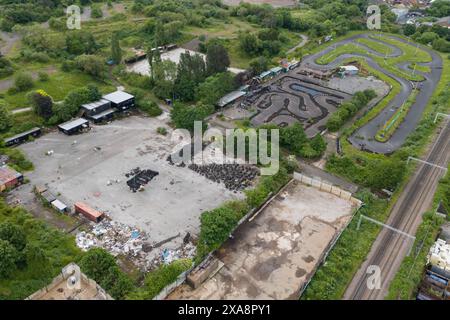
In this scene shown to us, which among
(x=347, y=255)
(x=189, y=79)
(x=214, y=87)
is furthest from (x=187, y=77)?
(x=347, y=255)

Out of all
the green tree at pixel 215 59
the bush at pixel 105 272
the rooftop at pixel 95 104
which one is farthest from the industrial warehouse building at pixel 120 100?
the bush at pixel 105 272

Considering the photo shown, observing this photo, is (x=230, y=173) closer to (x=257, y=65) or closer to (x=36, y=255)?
(x=36, y=255)

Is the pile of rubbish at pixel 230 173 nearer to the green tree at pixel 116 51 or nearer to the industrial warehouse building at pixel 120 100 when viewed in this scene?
the industrial warehouse building at pixel 120 100

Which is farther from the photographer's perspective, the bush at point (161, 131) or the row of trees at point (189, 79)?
the row of trees at point (189, 79)

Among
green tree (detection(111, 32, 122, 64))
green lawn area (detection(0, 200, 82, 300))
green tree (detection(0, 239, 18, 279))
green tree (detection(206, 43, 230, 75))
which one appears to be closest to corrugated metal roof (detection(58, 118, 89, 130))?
green lawn area (detection(0, 200, 82, 300))

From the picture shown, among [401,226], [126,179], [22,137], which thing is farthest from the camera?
[22,137]

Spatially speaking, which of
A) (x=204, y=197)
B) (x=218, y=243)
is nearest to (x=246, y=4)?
(x=204, y=197)

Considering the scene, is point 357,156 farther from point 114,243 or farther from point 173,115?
point 114,243
